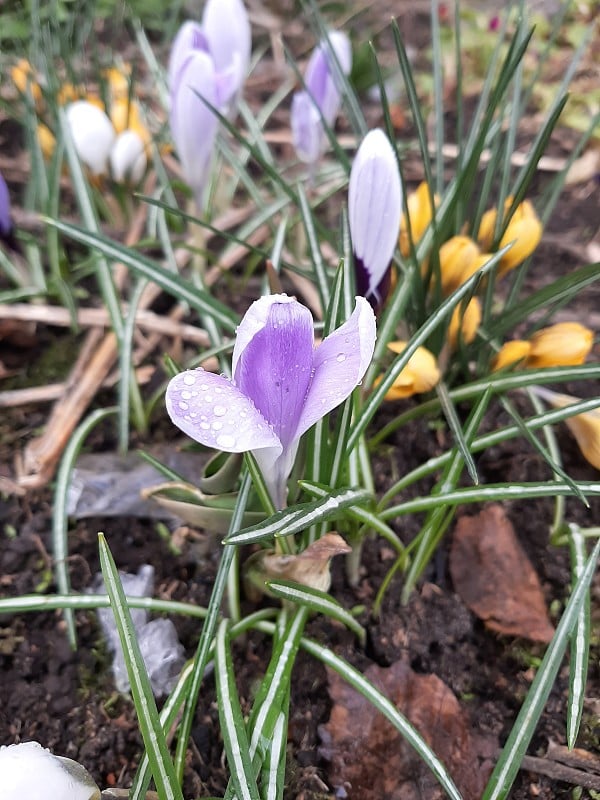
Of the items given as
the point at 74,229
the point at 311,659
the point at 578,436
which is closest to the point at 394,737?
the point at 311,659

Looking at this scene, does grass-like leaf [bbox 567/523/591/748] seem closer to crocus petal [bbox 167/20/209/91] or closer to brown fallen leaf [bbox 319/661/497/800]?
brown fallen leaf [bbox 319/661/497/800]

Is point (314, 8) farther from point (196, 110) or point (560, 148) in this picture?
point (560, 148)

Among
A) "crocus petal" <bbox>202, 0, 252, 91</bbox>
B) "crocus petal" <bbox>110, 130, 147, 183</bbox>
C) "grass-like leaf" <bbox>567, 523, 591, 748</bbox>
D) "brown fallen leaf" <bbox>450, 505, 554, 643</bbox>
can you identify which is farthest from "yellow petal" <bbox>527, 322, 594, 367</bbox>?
"crocus petal" <bbox>110, 130, 147, 183</bbox>

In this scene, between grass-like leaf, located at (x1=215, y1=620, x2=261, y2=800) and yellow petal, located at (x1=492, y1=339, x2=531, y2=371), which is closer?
grass-like leaf, located at (x1=215, y1=620, x2=261, y2=800)

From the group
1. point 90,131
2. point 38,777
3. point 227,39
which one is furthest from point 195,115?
point 38,777

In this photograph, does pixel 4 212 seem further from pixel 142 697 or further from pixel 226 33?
pixel 142 697

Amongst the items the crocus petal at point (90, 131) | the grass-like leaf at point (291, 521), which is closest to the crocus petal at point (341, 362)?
the grass-like leaf at point (291, 521)

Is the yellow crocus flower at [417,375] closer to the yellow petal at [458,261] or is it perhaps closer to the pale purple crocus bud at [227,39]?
the yellow petal at [458,261]
